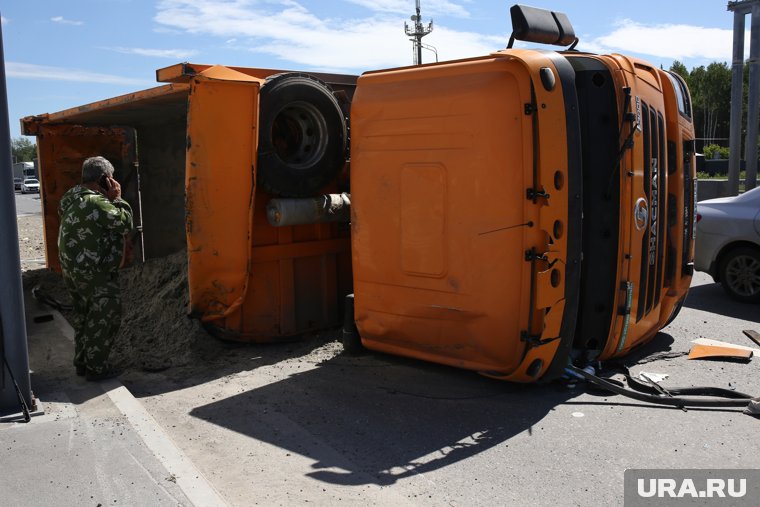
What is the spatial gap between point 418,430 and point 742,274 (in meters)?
5.62

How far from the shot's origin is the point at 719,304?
8.06m

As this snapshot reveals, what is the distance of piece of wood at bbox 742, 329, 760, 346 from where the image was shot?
20.8 ft

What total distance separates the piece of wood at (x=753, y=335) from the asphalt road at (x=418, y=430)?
862 millimetres

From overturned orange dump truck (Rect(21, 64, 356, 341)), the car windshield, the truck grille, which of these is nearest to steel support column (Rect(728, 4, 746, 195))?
the car windshield

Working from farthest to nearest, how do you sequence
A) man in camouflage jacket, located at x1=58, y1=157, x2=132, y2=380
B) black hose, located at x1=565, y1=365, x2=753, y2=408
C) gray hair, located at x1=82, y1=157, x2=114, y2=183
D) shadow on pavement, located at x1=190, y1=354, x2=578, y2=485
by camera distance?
gray hair, located at x1=82, y1=157, x2=114, y2=183 < man in camouflage jacket, located at x1=58, y1=157, x2=132, y2=380 < black hose, located at x1=565, y1=365, x2=753, y2=408 < shadow on pavement, located at x1=190, y1=354, x2=578, y2=485

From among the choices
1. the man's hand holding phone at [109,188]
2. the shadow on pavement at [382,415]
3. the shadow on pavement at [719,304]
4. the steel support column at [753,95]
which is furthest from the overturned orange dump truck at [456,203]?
the steel support column at [753,95]

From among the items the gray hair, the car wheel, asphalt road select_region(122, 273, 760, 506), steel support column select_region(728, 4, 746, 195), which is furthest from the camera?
steel support column select_region(728, 4, 746, 195)

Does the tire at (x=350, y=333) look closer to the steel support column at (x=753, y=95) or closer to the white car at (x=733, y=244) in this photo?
the white car at (x=733, y=244)

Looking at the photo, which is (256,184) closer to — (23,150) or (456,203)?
(456,203)

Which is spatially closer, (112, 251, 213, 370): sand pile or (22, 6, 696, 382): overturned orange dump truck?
(22, 6, 696, 382): overturned orange dump truck

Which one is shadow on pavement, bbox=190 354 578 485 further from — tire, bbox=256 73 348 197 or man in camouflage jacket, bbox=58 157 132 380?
tire, bbox=256 73 348 197

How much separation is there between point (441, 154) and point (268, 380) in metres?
2.19

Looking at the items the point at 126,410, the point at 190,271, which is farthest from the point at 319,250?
the point at 126,410

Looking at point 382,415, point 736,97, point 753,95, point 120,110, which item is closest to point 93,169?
point 120,110
